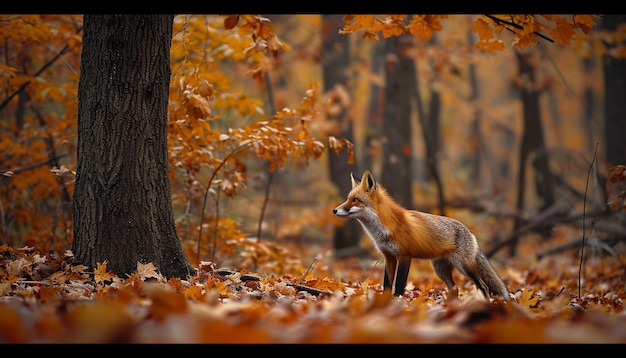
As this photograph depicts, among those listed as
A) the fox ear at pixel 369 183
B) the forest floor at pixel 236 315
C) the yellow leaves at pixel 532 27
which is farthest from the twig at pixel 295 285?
the yellow leaves at pixel 532 27

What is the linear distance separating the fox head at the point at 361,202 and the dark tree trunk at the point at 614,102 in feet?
31.3

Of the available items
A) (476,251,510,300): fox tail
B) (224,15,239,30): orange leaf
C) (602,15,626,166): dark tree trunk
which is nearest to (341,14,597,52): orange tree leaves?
(224,15,239,30): orange leaf

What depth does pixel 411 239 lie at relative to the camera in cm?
609

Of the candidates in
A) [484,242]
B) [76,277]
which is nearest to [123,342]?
[76,277]

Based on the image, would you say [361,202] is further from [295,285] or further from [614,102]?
[614,102]

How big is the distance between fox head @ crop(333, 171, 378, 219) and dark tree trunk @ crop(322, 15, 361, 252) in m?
7.06

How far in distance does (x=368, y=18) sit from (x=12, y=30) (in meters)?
4.70

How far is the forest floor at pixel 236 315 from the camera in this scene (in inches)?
95.6

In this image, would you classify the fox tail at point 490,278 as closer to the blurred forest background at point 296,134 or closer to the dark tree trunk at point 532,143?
the blurred forest background at point 296,134

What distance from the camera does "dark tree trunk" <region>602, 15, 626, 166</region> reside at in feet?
44.1
